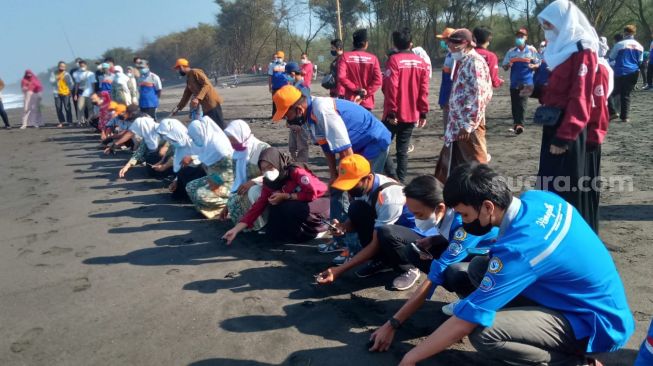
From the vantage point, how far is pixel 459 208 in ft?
6.50

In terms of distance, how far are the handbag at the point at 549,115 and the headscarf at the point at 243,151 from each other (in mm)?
2500

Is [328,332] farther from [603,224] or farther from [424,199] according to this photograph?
[603,224]

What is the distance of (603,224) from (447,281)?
2.35 m

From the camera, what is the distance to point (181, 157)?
588cm

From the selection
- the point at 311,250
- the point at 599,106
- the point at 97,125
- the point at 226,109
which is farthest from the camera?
the point at 226,109

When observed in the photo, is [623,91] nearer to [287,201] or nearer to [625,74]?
[625,74]

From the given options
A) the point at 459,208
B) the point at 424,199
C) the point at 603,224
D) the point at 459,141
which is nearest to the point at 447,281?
the point at 424,199

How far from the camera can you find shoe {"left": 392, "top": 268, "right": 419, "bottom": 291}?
321 centimetres

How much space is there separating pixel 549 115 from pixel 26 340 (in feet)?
11.7

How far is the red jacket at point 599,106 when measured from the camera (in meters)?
3.06

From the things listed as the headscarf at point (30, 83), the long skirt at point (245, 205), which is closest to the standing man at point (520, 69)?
the long skirt at point (245, 205)

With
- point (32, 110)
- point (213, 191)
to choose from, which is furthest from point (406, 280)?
point (32, 110)

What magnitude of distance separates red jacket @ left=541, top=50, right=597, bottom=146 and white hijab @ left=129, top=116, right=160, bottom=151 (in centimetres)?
536

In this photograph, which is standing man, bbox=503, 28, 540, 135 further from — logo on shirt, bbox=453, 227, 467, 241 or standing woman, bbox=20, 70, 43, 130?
standing woman, bbox=20, 70, 43, 130
